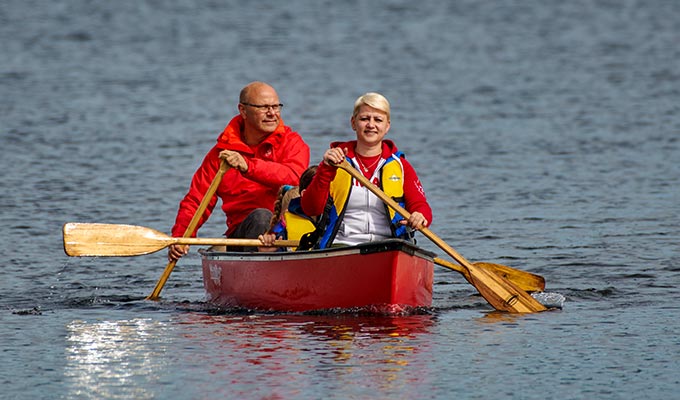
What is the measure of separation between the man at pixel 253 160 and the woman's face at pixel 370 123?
1066 millimetres

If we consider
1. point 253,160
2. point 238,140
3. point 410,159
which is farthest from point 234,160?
point 410,159

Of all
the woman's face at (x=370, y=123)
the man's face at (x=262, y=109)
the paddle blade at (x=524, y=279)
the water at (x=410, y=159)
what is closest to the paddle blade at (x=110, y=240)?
the water at (x=410, y=159)

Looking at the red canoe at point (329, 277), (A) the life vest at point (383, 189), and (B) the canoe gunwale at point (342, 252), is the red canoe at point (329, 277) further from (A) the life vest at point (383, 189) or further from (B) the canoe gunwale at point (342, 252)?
(A) the life vest at point (383, 189)

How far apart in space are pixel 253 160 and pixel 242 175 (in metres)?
0.20

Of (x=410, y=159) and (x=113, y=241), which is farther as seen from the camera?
(x=410, y=159)

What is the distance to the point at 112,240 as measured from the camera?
10.8 m

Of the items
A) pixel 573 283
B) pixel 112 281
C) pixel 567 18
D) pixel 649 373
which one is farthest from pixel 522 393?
pixel 567 18

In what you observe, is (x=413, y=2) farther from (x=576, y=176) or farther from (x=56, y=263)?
(x=56, y=263)

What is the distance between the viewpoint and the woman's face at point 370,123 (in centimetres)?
951

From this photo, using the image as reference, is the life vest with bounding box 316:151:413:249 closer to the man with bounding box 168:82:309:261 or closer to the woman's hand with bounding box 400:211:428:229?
the woman's hand with bounding box 400:211:428:229

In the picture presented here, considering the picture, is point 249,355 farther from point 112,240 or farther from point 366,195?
point 112,240

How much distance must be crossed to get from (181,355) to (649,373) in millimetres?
2644

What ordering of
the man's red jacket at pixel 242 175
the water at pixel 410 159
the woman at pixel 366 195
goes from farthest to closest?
the man's red jacket at pixel 242 175 < the woman at pixel 366 195 < the water at pixel 410 159

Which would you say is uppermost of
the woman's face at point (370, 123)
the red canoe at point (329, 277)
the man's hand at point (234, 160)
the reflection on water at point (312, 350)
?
the woman's face at point (370, 123)
